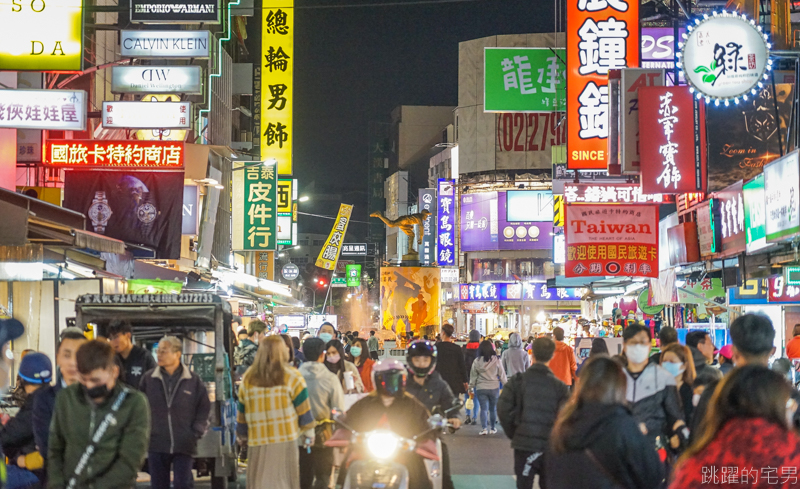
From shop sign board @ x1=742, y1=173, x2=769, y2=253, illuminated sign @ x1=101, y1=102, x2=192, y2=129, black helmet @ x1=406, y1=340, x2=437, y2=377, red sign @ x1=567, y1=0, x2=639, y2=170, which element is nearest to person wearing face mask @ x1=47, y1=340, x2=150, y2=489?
black helmet @ x1=406, y1=340, x2=437, y2=377

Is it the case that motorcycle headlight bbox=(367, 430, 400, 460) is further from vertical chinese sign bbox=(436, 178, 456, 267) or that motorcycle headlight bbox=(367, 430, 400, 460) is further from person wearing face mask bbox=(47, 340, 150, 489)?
vertical chinese sign bbox=(436, 178, 456, 267)

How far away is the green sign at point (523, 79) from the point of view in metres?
23.5

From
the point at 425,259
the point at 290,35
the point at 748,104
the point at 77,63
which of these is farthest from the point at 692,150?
the point at 425,259

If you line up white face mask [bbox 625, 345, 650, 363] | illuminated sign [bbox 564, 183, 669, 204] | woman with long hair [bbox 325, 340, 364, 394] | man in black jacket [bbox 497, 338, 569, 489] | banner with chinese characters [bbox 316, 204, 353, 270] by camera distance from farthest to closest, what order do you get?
1. banner with chinese characters [bbox 316, 204, 353, 270]
2. illuminated sign [bbox 564, 183, 669, 204]
3. woman with long hair [bbox 325, 340, 364, 394]
4. man in black jacket [bbox 497, 338, 569, 489]
5. white face mask [bbox 625, 345, 650, 363]

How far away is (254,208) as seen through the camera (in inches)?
1315

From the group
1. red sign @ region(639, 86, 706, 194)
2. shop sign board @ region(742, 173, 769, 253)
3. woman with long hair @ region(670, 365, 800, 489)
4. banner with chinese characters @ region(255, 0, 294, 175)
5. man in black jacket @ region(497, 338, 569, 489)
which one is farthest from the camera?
banner with chinese characters @ region(255, 0, 294, 175)

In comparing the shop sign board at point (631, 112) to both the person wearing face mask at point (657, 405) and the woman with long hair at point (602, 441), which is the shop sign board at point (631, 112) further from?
the woman with long hair at point (602, 441)

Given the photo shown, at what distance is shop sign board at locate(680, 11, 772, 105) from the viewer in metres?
13.8

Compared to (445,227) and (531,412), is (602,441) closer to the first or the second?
(531,412)

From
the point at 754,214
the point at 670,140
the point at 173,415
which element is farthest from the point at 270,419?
the point at 670,140

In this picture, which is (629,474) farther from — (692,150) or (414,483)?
(692,150)

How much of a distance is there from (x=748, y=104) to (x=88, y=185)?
12.8 m

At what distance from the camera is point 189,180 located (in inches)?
931

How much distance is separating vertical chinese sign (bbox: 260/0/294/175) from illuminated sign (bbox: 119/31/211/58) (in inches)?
652
